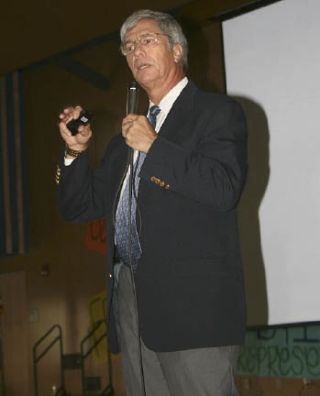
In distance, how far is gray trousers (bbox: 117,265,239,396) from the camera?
136cm

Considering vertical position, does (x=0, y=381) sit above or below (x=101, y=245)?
below

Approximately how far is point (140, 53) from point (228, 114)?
352 mm

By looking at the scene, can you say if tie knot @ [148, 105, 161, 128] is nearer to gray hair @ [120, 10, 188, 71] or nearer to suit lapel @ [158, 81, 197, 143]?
suit lapel @ [158, 81, 197, 143]

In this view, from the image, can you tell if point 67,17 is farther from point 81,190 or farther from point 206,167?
point 206,167

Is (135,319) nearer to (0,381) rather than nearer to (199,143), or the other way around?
(199,143)

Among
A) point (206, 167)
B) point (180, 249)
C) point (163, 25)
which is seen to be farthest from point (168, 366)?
Answer: point (163, 25)

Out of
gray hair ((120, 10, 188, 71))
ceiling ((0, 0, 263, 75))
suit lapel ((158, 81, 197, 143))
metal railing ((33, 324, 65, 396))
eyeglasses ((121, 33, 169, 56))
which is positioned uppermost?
ceiling ((0, 0, 263, 75))

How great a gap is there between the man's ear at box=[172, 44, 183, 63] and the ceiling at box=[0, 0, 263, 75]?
8.13 ft

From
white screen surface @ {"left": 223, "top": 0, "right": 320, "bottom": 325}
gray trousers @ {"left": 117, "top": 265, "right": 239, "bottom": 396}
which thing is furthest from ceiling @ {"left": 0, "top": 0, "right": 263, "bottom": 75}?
gray trousers @ {"left": 117, "top": 265, "right": 239, "bottom": 396}

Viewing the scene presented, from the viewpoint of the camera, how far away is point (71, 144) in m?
1.74

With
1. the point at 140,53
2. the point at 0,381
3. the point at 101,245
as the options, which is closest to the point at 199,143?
the point at 140,53

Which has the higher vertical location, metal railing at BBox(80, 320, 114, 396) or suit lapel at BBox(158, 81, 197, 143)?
suit lapel at BBox(158, 81, 197, 143)

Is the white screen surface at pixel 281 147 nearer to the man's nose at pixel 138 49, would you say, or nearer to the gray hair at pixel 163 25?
the gray hair at pixel 163 25

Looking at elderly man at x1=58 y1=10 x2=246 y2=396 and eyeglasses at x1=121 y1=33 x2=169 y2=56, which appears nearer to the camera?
elderly man at x1=58 y1=10 x2=246 y2=396
